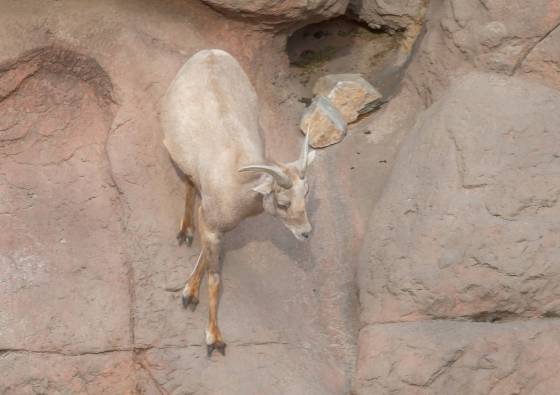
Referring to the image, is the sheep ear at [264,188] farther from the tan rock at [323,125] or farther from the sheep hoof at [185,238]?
the tan rock at [323,125]

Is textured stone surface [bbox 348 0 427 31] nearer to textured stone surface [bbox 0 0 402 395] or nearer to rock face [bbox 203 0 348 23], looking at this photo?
rock face [bbox 203 0 348 23]

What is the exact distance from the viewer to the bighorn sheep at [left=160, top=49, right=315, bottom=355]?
713 cm

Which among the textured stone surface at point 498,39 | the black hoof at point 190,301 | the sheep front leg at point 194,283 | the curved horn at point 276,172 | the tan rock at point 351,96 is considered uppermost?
the textured stone surface at point 498,39

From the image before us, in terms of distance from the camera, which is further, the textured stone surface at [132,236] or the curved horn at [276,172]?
the textured stone surface at [132,236]

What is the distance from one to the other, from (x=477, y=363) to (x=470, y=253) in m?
0.95

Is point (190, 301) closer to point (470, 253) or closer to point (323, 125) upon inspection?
point (470, 253)

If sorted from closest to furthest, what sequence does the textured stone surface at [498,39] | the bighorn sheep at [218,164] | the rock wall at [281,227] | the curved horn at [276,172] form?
the curved horn at [276,172], the bighorn sheep at [218,164], the rock wall at [281,227], the textured stone surface at [498,39]

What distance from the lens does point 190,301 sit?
7.86m

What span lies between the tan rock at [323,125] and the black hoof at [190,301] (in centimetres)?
242

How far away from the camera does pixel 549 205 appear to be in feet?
25.7

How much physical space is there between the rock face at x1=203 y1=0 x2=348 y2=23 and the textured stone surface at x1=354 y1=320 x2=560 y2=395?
3.68m

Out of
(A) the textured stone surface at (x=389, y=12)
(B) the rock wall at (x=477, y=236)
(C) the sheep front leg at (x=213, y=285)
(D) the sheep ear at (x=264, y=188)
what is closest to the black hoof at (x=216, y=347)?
(C) the sheep front leg at (x=213, y=285)

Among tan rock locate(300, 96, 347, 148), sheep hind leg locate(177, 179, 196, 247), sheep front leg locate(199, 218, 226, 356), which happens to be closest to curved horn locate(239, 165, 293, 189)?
sheep front leg locate(199, 218, 226, 356)

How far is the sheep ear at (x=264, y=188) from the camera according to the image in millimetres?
Answer: 6996
